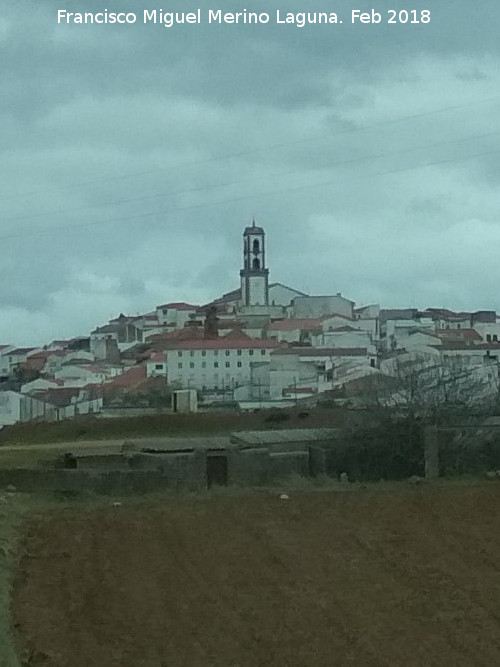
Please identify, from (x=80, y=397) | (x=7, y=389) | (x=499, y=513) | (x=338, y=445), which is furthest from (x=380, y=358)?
(x=499, y=513)

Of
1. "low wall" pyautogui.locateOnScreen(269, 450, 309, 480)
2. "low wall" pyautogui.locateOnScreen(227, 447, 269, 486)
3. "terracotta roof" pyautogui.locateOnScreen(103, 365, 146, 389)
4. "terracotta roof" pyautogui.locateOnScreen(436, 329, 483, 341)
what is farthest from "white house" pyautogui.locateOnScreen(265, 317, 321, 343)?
"low wall" pyautogui.locateOnScreen(227, 447, 269, 486)

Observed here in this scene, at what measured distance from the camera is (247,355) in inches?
2822

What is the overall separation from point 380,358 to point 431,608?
56715mm

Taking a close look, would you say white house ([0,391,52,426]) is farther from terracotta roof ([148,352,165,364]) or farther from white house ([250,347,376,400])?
white house ([250,347,376,400])

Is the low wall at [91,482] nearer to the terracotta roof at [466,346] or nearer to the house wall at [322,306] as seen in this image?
the terracotta roof at [466,346]

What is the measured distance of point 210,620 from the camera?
410 inches

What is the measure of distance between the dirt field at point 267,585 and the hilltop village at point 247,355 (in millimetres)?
21097

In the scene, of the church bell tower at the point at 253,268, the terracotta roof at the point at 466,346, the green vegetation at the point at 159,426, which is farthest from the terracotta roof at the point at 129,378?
the church bell tower at the point at 253,268

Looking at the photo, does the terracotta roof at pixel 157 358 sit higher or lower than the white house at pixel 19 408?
higher

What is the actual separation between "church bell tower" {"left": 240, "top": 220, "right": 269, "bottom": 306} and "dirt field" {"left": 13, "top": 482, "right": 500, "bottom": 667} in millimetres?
79109

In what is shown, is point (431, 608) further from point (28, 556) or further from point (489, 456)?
point (489, 456)

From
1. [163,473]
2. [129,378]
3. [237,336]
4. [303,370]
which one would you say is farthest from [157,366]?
[163,473]

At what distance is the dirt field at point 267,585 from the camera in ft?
30.8

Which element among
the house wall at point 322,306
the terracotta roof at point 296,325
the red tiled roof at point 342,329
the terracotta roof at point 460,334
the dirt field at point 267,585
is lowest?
the dirt field at point 267,585
